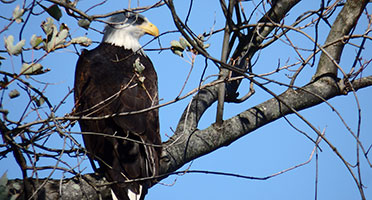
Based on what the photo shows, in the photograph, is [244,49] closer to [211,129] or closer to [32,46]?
[211,129]

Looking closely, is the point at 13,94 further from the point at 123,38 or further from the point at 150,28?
the point at 150,28

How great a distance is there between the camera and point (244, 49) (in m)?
4.65

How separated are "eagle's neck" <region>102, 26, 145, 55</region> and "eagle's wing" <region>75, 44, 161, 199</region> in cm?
74

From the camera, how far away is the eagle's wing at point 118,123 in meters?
3.76

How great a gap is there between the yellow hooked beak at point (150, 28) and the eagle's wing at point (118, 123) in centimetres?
105

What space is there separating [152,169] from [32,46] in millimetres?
1453

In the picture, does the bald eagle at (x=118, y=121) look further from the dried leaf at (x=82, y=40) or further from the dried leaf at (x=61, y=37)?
the dried leaf at (x=61, y=37)

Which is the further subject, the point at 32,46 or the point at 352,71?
the point at 352,71

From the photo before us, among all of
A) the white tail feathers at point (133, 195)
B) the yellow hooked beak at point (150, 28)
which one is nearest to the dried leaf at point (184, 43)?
the white tail feathers at point (133, 195)

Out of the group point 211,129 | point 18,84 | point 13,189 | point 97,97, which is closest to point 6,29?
point 18,84

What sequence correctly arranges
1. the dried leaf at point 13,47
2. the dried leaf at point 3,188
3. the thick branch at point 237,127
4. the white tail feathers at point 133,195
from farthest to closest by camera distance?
the thick branch at point 237,127
the white tail feathers at point 133,195
the dried leaf at point 13,47
the dried leaf at point 3,188

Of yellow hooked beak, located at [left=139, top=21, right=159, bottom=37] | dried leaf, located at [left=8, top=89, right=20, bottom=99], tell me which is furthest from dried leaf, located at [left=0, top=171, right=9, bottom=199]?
yellow hooked beak, located at [left=139, top=21, right=159, bottom=37]

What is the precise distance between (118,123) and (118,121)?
0.6 inches

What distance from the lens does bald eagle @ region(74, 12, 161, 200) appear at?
3742 millimetres
